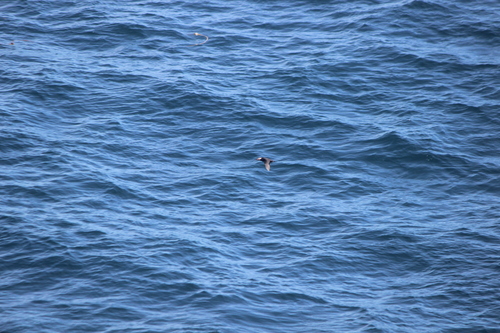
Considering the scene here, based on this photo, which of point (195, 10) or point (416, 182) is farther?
point (195, 10)

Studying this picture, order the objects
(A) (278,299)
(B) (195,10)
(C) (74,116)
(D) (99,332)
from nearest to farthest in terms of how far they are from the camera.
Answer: (D) (99,332) → (A) (278,299) → (C) (74,116) → (B) (195,10)

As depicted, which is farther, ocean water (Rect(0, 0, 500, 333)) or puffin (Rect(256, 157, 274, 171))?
puffin (Rect(256, 157, 274, 171))

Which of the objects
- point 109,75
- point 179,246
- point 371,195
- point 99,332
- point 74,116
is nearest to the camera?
point 99,332

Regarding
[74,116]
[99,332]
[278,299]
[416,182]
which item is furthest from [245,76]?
[99,332]

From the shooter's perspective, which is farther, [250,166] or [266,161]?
[250,166]

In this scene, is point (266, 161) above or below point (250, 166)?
above

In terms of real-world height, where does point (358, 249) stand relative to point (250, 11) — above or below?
below

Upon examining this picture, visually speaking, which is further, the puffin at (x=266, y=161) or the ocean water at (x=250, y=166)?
the puffin at (x=266, y=161)

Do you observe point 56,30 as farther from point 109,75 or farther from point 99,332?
point 99,332
